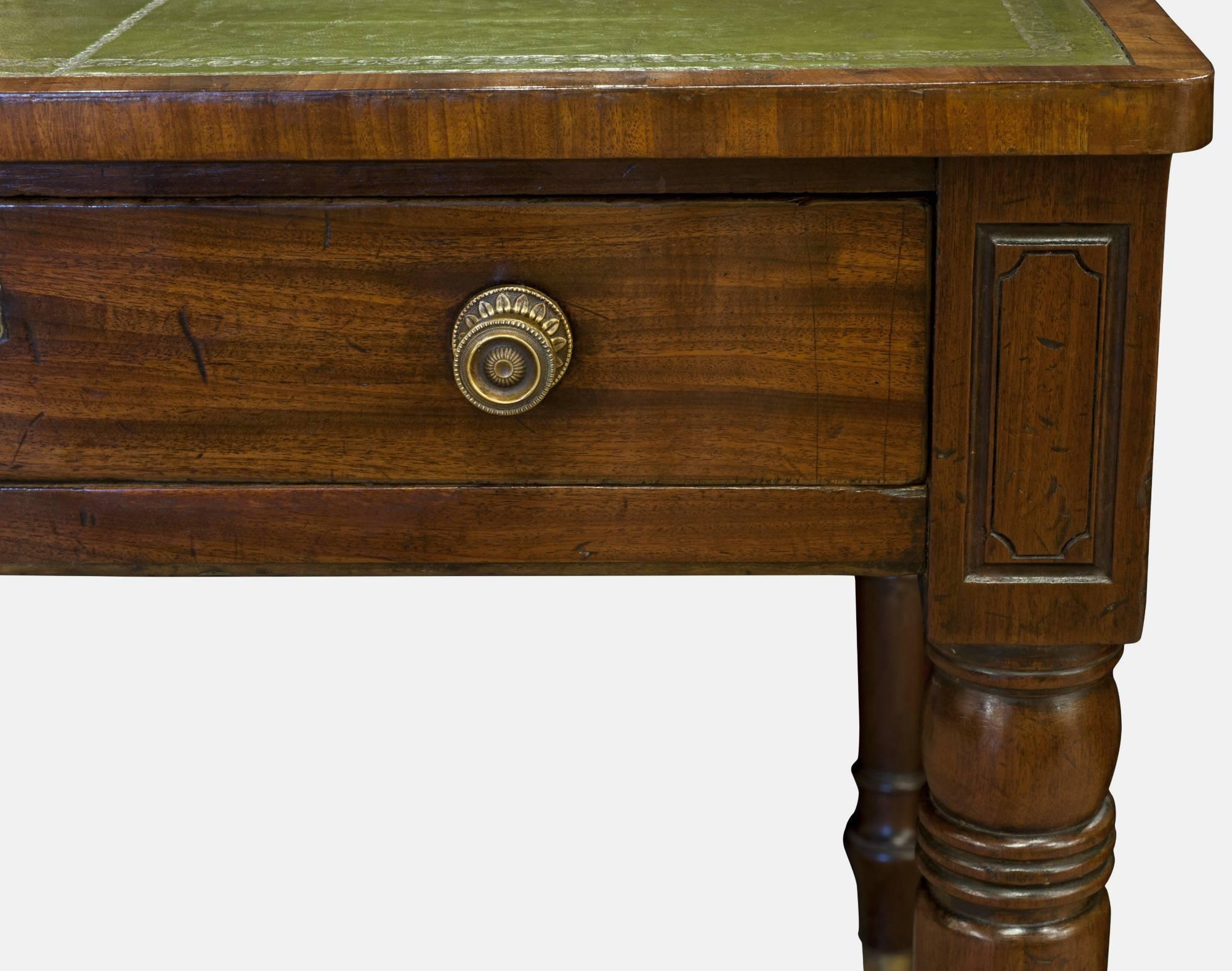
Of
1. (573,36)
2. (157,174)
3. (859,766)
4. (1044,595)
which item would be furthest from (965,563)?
(859,766)

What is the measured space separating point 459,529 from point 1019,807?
37cm

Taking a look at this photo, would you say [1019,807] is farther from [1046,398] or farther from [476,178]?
[476,178]

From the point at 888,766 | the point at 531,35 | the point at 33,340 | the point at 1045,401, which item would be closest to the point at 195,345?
the point at 33,340

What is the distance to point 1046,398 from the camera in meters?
1.15

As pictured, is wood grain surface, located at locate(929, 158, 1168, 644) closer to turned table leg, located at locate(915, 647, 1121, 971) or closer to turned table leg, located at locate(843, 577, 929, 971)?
turned table leg, located at locate(915, 647, 1121, 971)

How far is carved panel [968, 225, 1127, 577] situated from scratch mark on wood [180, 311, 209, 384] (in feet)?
1.39

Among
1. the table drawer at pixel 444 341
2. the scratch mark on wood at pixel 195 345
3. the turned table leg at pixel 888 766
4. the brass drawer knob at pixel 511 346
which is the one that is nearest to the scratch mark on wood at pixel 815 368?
the table drawer at pixel 444 341

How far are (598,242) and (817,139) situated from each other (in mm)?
132

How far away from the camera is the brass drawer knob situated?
1.14m

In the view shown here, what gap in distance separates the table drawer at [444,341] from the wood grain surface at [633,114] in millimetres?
47

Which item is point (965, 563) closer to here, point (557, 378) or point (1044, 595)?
point (1044, 595)

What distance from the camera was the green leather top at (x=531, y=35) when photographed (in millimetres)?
1153

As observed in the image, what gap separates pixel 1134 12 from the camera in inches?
48.5

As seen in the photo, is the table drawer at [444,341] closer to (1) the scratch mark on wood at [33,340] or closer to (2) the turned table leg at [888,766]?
(1) the scratch mark on wood at [33,340]
